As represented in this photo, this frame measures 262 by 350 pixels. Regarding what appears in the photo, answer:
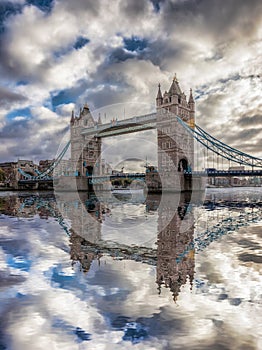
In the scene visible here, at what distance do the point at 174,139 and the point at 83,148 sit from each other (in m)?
25.8

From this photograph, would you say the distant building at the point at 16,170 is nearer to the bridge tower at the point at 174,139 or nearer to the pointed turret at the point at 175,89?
the bridge tower at the point at 174,139

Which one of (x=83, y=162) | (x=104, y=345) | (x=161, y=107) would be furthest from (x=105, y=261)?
(x=83, y=162)

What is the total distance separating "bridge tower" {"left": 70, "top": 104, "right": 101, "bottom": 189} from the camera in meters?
64.6

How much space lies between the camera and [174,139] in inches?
1827

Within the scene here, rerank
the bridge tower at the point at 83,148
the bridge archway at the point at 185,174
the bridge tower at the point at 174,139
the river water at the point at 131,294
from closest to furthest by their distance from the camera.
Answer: the river water at the point at 131,294 < the bridge archway at the point at 185,174 < the bridge tower at the point at 174,139 < the bridge tower at the point at 83,148

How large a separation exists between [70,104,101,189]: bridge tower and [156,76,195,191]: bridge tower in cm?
2140

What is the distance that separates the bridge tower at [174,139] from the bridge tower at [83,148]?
70.2ft

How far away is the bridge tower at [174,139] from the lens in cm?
4459

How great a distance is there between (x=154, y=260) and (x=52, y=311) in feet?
9.33

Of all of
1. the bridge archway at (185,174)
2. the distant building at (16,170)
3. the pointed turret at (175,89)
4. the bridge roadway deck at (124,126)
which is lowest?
the bridge archway at (185,174)

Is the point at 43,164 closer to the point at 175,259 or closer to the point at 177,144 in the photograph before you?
the point at 177,144

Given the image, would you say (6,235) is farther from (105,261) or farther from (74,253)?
(105,261)

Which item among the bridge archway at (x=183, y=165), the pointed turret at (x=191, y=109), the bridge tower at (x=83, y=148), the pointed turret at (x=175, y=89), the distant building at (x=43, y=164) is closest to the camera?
Answer: the bridge archway at (x=183, y=165)

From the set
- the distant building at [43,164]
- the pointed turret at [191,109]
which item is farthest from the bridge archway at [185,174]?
the distant building at [43,164]
